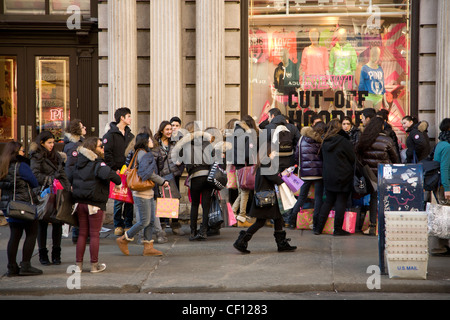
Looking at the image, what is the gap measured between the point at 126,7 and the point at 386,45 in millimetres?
5231

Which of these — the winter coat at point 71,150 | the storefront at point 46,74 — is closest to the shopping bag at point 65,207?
the winter coat at point 71,150

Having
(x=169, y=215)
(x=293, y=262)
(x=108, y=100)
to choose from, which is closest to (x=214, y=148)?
(x=169, y=215)

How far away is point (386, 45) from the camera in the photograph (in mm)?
13602

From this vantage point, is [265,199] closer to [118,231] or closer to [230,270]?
[230,270]

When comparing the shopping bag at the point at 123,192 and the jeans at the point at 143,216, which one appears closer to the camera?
the jeans at the point at 143,216

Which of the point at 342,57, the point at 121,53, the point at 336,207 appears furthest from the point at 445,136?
the point at 121,53

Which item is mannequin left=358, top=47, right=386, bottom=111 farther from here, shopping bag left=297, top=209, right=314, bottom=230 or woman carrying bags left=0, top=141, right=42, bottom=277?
woman carrying bags left=0, top=141, right=42, bottom=277

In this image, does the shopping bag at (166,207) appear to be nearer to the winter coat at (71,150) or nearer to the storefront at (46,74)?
the winter coat at (71,150)

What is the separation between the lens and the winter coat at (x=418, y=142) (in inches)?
471

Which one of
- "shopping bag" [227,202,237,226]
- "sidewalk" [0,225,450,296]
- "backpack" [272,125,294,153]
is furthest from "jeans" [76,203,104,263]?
"backpack" [272,125,294,153]

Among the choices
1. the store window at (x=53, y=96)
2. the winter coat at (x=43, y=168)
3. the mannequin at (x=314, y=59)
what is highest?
the mannequin at (x=314, y=59)

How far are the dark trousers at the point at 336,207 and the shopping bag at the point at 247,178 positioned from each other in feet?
4.30
